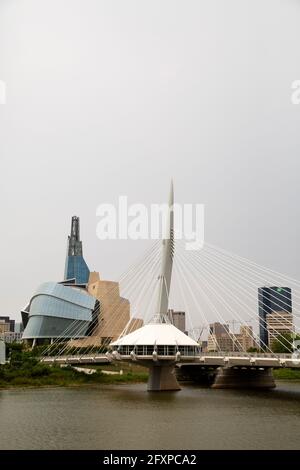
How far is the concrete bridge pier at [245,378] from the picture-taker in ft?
149

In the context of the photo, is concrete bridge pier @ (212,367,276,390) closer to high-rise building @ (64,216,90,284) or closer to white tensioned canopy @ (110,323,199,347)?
white tensioned canopy @ (110,323,199,347)

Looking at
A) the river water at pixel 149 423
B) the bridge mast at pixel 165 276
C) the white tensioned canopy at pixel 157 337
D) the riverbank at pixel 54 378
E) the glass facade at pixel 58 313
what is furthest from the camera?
the glass facade at pixel 58 313

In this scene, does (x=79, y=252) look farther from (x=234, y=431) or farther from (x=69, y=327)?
(x=234, y=431)

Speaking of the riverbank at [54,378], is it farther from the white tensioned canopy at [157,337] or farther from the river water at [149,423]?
the river water at [149,423]

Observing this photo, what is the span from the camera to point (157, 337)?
3753cm

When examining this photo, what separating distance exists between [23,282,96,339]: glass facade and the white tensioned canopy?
51.8 metres

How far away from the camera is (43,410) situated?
26531mm

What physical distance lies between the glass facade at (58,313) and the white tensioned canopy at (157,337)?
170ft

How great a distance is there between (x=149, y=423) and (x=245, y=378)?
26.3m

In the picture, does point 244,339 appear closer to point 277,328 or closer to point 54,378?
point 277,328

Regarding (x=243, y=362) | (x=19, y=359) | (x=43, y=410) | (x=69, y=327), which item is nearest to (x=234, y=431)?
(x=43, y=410)

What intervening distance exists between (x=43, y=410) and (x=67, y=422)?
4.87 metres

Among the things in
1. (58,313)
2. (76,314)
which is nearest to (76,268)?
(76,314)

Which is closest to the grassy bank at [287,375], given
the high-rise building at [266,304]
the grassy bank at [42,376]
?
the high-rise building at [266,304]
